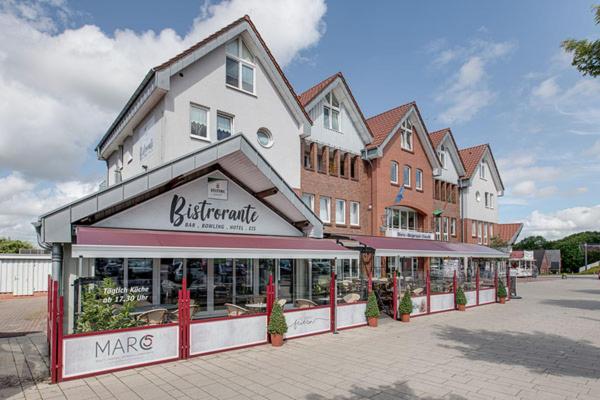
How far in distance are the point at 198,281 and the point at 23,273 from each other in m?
16.3

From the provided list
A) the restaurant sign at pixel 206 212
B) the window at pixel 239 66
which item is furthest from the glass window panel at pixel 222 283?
the window at pixel 239 66

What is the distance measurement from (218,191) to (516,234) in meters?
42.9

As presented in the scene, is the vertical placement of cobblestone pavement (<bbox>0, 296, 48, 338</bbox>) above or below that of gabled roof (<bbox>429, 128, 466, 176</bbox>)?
below

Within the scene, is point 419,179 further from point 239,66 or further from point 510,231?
point 510,231

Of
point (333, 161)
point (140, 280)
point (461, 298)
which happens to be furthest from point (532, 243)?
point (140, 280)

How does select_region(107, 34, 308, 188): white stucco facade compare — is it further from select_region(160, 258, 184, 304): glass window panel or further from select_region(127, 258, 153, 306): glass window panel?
select_region(127, 258, 153, 306): glass window panel

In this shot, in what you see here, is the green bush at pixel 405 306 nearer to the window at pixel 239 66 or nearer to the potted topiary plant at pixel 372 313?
the potted topiary plant at pixel 372 313

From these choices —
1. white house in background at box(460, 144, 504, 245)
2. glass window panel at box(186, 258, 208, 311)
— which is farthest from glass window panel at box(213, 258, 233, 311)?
white house in background at box(460, 144, 504, 245)

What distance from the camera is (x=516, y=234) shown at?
46.2 metres

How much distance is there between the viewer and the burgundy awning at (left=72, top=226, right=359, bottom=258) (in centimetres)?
901

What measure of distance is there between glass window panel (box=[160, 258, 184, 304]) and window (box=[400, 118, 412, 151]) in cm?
1815

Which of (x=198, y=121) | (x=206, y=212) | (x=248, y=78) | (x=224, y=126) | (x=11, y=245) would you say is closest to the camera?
(x=206, y=212)

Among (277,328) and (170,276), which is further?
(170,276)

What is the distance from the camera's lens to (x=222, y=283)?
1240 centimetres
